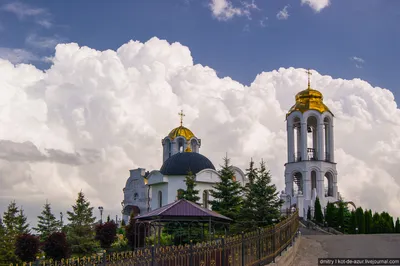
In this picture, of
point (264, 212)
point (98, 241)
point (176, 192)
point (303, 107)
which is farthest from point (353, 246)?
point (303, 107)

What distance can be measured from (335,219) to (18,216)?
1892cm

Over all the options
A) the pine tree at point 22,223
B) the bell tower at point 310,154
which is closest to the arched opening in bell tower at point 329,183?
the bell tower at point 310,154

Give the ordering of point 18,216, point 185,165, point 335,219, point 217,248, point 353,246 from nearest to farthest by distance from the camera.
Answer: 1. point 217,248
2. point 353,246
3. point 18,216
4. point 335,219
5. point 185,165

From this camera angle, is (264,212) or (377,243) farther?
(264,212)

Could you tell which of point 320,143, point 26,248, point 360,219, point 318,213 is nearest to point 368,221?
point 360,219

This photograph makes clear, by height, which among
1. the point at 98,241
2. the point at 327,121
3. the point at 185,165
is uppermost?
the point at 327,121

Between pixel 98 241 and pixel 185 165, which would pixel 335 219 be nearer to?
pixel 185 165

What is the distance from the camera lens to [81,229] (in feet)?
85.4

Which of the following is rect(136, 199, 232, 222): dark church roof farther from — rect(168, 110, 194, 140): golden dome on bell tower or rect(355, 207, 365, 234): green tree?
rect(168, 110, 194, 140): golden dome on bell tower

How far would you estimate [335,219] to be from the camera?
32.4 metres

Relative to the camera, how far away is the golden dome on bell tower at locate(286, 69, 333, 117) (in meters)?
38.1

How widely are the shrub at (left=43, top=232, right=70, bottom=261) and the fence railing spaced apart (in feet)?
30.7

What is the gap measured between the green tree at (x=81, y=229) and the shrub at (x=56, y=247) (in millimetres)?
4936

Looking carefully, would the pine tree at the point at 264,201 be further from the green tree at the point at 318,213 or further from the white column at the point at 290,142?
the white column at the point at 290,142
